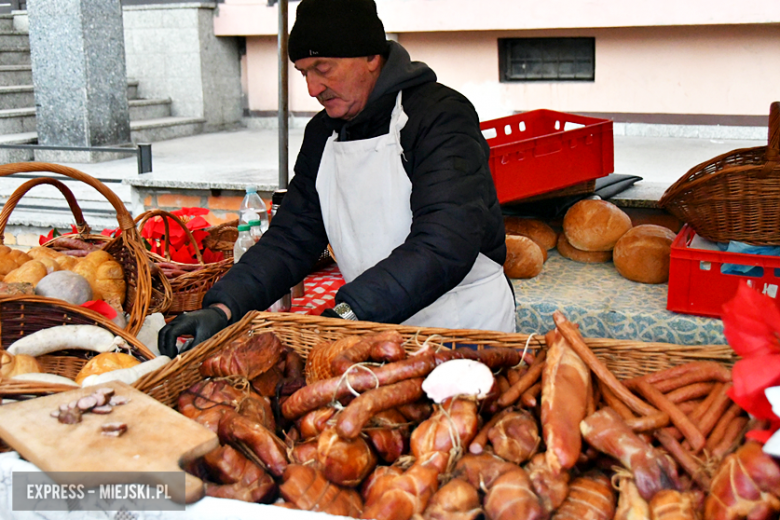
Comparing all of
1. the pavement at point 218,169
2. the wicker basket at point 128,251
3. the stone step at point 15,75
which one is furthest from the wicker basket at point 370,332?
the stone step at point 15,75

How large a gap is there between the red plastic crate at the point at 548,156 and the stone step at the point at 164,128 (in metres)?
5.90

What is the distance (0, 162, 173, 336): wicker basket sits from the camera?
195cm

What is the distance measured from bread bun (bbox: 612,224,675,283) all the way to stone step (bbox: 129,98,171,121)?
7.39 metres

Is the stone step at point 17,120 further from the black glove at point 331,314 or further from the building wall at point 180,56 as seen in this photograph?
the black glove at point 331,314

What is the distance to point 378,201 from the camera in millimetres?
2127

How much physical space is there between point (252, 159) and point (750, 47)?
555 centimetres

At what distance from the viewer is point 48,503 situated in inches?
43.8

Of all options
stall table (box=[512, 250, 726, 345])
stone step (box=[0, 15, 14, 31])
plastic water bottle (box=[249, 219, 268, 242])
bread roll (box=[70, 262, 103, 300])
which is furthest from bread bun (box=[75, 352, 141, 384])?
stone step (box=[0, 15, 14, 31])

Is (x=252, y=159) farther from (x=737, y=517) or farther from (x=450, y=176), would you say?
(x=737, y=517)

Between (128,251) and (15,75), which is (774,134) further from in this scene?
(15,75)

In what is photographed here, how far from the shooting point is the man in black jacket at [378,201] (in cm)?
176

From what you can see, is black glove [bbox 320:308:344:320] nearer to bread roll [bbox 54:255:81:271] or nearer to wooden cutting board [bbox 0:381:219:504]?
wooden cutting board [bbox 0:381:219:504]

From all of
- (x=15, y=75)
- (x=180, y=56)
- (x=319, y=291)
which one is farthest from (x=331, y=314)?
(x=180, y=56)

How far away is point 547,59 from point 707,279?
629 cm
